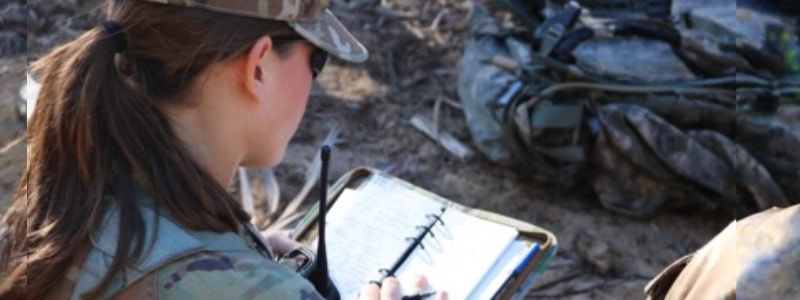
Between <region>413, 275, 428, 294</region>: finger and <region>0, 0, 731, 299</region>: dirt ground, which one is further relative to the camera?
<region>0, 0, 731, 299</region>: dirt ground

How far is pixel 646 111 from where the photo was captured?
403 cm

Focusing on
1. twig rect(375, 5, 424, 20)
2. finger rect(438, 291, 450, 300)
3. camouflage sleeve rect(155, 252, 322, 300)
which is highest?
camouflage sleeve rect(155, 252, 322, 300)

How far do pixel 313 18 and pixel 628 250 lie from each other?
2666 mm

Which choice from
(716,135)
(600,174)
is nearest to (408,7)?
(600,174)

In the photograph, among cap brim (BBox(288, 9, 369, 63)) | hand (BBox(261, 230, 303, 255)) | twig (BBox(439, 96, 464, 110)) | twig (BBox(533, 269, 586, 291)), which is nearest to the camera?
cap brim (BBox(288, 9, 369, 63))

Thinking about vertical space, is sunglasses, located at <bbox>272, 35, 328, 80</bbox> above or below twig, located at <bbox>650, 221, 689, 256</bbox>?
above

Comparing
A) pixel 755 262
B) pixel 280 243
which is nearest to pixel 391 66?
pixel 280 243

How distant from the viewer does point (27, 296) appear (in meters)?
1.67

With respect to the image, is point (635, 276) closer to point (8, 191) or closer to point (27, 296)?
point (8, 191)

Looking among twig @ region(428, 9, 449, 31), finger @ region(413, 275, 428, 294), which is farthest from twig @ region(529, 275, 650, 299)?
twig @ region(428, 9, 449, 31)

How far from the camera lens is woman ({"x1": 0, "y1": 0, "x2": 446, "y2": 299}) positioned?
158cm

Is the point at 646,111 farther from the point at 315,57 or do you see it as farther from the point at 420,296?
the point at 315,57

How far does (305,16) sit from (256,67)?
122mm

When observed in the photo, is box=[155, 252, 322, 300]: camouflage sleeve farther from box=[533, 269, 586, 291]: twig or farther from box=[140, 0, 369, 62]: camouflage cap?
box=[533, 269, 586, 291]: twig
